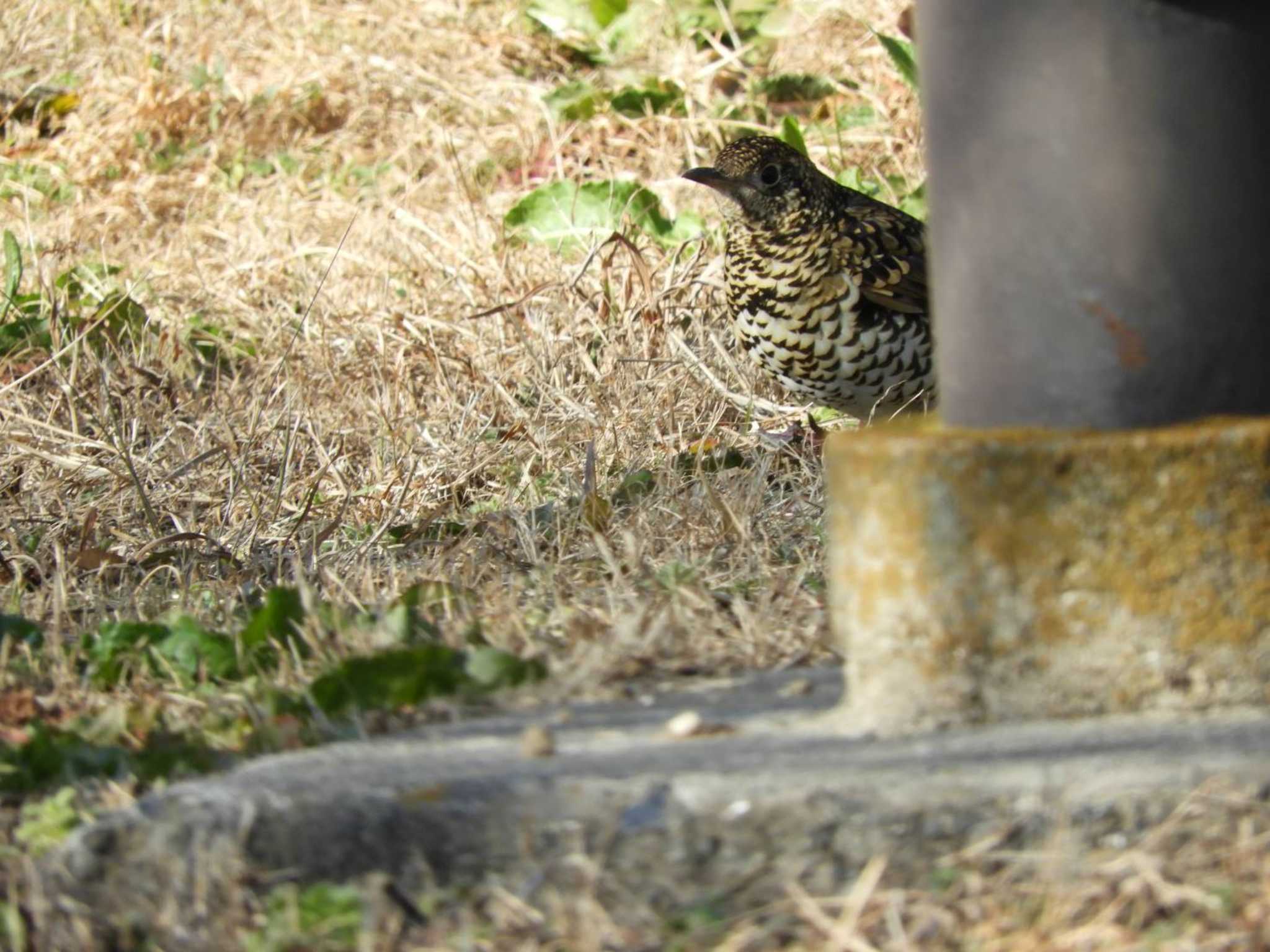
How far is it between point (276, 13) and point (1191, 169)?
6.86 m

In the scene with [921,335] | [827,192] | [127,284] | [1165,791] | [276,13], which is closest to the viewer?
[1165,791]

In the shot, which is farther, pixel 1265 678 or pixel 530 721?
pixel 530 721

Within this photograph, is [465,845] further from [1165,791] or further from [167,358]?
[167,358]

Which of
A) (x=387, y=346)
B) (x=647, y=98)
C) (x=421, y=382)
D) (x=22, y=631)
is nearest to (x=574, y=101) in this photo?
(x=647, y=98)

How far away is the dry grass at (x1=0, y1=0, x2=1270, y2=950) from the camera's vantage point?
2.51 meters

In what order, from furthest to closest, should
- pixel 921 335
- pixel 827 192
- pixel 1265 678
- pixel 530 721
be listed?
1. pixel 827 192
2. pixel 921 335
3. pixel 530 721
4. pixel 1265 678

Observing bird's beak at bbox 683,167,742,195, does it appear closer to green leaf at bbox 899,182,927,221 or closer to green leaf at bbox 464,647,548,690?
green leaf at bbox 899,182,927,221

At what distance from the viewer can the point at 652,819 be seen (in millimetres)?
1969

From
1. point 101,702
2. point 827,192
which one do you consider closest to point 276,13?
point 827,192

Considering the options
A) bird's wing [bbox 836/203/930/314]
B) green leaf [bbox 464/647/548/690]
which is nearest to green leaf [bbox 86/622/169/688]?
green leaf [bbox 464/647/548/690]

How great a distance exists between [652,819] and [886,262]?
258 cm

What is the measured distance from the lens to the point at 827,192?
14.9 ft

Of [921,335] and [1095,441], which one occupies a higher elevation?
[921,335]

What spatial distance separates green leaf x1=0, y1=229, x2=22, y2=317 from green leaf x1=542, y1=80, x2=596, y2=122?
2.24 m
